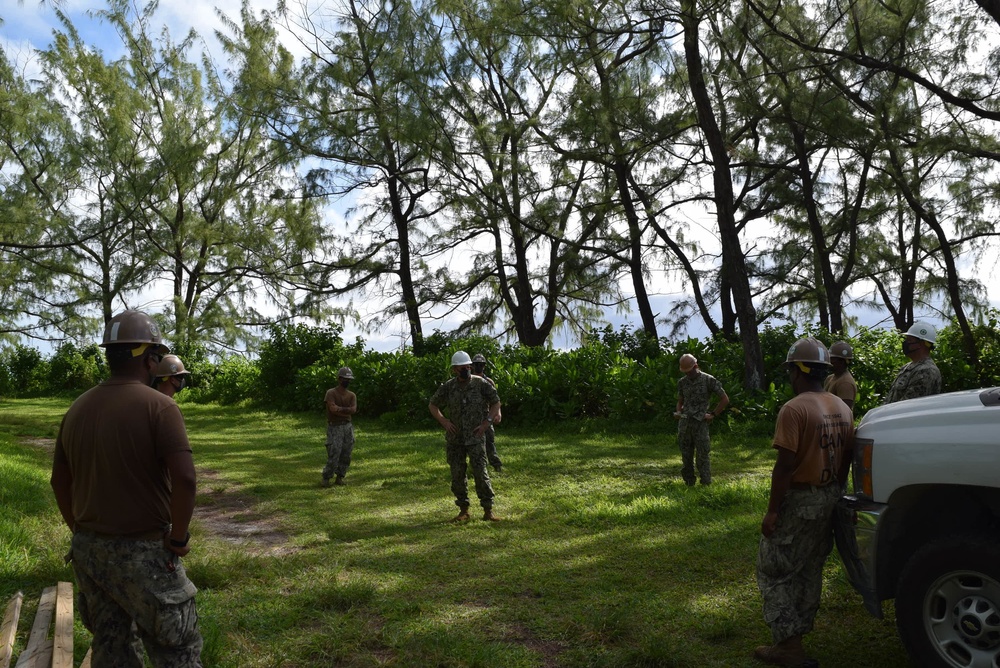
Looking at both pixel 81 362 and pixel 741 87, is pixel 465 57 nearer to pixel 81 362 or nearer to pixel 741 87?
pixel 741 87

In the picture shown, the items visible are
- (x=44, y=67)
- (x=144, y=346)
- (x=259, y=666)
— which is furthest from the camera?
(x=44, y=67)

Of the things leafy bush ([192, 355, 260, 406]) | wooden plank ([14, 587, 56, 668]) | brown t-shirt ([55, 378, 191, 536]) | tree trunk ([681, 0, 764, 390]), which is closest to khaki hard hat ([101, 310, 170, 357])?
brown t-shirt ([55, 378, 191, 536])

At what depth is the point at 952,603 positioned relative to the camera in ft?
12.3

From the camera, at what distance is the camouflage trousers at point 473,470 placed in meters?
8.48

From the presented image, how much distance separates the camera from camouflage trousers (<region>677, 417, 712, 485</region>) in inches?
383

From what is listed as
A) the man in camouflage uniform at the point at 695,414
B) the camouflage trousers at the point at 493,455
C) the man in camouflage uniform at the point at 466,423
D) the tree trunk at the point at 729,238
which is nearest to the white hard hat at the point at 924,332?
the man in camouflage uniform at the point at 695,414

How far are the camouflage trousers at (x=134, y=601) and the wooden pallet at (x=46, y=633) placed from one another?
121 cm

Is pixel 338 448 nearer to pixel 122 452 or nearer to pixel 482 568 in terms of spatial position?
pixel 482 568

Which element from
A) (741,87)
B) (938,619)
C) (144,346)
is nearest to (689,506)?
(938,619)

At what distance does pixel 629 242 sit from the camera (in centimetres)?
2195

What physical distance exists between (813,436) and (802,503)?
0.39 m

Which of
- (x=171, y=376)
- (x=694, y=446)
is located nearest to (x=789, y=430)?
(x=171, y=376)

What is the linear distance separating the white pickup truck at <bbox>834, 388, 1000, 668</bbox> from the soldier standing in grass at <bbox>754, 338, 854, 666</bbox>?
149 mm

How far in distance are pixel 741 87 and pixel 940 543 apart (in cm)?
1402
